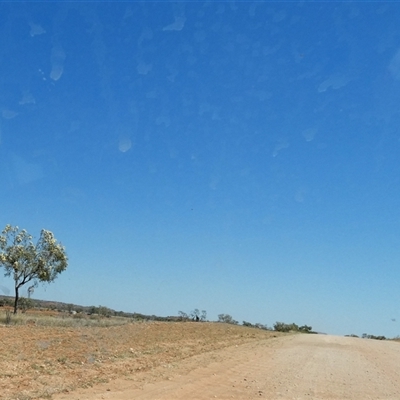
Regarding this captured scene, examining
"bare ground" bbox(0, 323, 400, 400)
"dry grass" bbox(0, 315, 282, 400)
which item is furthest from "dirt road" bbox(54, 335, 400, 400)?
"dry grass" bbox(0, 315, 282, 400)

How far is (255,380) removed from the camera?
15.4m

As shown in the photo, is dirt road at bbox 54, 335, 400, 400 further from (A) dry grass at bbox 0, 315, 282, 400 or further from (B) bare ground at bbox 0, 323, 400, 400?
(A) dry grass at bbox 0, 315, 282, 400

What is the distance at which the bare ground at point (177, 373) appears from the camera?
12.3 meters

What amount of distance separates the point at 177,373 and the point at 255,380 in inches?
96.6

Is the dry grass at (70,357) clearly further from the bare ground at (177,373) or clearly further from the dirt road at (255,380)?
the dirt road at (255,380)

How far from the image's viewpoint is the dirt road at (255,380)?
12.4 m

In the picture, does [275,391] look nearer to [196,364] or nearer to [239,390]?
[239,390]

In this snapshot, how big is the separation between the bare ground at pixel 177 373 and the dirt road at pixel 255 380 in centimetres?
2

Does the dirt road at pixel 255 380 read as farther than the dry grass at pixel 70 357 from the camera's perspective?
Yes

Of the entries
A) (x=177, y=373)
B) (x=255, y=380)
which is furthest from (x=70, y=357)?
(x=255, y=380)

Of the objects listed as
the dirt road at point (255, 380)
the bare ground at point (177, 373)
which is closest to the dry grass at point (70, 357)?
the bare ground at point (177, 373)

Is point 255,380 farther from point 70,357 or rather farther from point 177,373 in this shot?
point 70,357

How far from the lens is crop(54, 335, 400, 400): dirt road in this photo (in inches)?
488

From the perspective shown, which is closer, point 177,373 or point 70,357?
point 177,373
